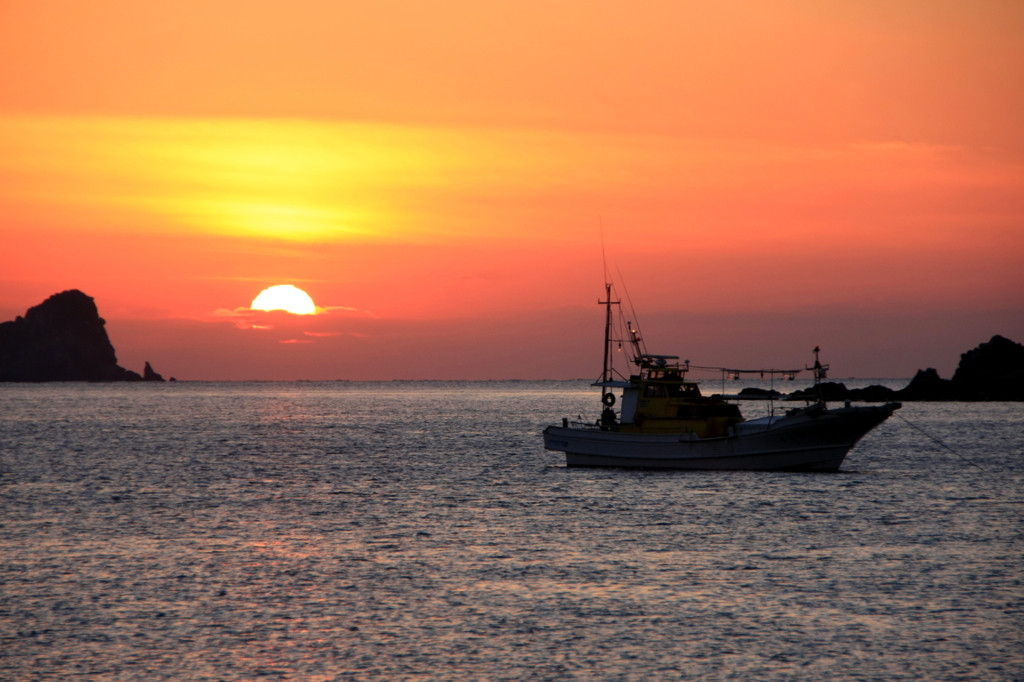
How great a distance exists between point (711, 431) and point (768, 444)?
2.86 metres

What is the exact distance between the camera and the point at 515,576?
29641mm

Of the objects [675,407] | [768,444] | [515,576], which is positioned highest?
[675,407]

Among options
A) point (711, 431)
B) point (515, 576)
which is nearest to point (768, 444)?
point (711, 431)

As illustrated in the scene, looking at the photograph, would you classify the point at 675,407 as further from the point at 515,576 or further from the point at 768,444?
the point at 515,576

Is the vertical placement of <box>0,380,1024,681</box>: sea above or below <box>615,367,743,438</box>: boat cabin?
below

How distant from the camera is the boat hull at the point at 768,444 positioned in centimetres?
5450

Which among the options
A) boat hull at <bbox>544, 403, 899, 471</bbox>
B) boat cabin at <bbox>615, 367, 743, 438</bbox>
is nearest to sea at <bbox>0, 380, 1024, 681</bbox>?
boat hull at <bbox>544, 403, 899, 471</bbox>

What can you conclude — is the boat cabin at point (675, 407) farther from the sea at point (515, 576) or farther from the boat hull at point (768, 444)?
the sea at point (515, 576)

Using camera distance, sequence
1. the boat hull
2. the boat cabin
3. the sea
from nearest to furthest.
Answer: the sea
the boat hull
the boat cabin

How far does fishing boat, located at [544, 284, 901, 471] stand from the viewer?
180 ft

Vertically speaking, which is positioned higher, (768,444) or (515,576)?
(768,444)

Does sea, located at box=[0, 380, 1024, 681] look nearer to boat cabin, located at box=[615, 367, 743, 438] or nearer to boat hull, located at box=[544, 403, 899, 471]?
boat hull, located at box=[544, 403, 899, 471]

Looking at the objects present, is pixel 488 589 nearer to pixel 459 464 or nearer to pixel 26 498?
pixel 26 498

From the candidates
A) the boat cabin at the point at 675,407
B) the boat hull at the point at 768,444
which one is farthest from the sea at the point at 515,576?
the boat cabin at the point at 675,407
